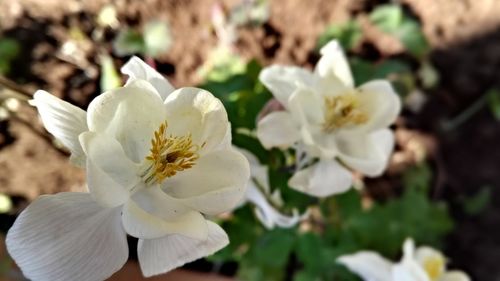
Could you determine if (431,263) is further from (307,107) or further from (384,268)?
(307,107)

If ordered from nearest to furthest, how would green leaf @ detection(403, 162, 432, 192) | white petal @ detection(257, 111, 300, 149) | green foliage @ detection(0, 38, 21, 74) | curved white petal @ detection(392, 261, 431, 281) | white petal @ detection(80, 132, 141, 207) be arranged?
white petal @ detection(80, 132, 141, 207), white petal @ detection(257, 111, 300, 149), curved white petal @ detection(392, 261, 431, 281), green foliage @ detection(0, 38, 21, 74), green leaf @ detection(403, 162, 432, 192)

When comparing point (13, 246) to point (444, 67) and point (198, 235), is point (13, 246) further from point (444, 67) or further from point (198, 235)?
point (444, 67)

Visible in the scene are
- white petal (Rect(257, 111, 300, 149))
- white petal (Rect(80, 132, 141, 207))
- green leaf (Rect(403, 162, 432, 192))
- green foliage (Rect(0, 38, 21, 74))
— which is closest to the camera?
white petal (Rect(80, 132, 141, 207))

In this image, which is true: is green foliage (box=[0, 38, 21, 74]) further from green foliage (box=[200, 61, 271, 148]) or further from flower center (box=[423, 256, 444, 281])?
flower center (box=[423, 256, 444, 281])

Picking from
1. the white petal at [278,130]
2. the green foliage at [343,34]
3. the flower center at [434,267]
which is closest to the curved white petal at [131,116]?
the white petal at [278,130]

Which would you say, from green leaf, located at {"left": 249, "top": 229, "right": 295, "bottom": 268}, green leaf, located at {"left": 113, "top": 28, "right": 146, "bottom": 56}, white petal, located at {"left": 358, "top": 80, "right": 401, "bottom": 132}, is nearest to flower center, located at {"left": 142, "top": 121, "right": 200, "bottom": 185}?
white petal, located at {"left": 358, "top": 80, "right": 401, "bottom": 132}

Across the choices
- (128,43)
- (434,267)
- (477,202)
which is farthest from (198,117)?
(477,202)
